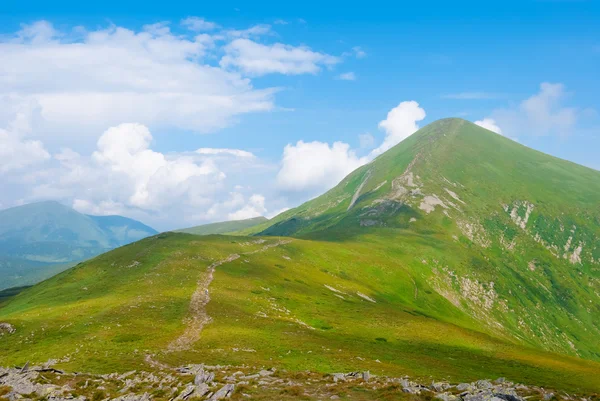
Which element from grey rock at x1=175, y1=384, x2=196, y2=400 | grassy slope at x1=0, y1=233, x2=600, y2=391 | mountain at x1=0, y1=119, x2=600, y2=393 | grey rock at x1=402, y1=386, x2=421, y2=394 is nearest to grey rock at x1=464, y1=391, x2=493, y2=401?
grey rock at x1=402, y1=386, x2=421, y2=394

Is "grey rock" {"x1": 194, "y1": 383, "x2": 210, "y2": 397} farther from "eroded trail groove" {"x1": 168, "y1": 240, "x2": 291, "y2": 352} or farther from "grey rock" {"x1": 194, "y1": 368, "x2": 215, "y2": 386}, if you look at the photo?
"eroded trail groove" {"x1": 168, "y1": 240, "x2": 291, "y2": 352}

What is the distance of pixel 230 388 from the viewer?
28641mm

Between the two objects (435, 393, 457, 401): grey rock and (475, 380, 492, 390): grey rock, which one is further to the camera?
(475, 380, 492, 390): grey rock

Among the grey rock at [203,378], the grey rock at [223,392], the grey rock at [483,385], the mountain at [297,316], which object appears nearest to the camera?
the grey rock at [223,392]

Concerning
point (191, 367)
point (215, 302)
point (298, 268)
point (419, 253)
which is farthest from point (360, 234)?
point (191, 367)

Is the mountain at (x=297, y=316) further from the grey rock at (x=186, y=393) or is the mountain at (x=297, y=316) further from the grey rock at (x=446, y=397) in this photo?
the grey rock at (x=446, y=397)

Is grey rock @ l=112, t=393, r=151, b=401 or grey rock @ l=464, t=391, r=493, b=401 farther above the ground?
grey rock @ l=112, t=393, r=151, b=401

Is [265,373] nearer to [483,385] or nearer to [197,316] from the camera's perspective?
[483,385]

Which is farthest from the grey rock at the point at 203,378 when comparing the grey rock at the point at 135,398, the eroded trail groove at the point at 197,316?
the eroded trail groove at the point at 197,316

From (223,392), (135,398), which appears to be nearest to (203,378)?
(223,392)

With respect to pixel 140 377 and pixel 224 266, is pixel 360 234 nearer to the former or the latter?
pixel 224 266

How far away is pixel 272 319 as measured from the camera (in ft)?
208

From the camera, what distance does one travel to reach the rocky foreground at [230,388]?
27781 mm

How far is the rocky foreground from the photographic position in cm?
2778
